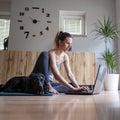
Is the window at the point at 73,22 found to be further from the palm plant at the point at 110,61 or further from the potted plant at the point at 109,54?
the palm plant at the point at 110,61

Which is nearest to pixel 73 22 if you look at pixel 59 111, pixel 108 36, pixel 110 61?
pixel 108 36

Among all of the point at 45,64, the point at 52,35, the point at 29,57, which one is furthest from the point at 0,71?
the point at 45,64

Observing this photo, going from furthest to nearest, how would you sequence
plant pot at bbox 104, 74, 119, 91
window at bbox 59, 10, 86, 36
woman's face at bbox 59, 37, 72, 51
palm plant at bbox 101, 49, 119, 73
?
1. window at bbox 59, 10, 86, 36
2. palm plant at bbox 101, 49, 119, 73
3. plant pot at bbox 104, 74, 119, 91
4. woman's face at bbox 59, 37, 72, 51

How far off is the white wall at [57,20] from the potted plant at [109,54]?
0.48ft

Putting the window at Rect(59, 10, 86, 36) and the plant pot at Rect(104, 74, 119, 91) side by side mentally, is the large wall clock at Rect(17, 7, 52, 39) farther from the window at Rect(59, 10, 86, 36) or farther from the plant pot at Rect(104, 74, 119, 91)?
the plant pot at Rect(104, 74, 119, 91)

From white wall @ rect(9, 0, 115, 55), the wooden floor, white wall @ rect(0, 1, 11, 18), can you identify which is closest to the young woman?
the wooden floor

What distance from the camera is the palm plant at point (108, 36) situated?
12.1ft

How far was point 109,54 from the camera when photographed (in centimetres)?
374

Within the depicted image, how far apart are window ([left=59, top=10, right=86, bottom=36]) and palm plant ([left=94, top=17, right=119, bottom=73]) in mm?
320

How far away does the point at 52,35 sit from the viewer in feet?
13.4

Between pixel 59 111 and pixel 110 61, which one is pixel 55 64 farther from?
pixel 110 61

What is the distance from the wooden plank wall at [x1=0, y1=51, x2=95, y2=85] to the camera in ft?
10.8

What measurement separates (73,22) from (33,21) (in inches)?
34.1

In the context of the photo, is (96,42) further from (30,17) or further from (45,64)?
(45,64)
